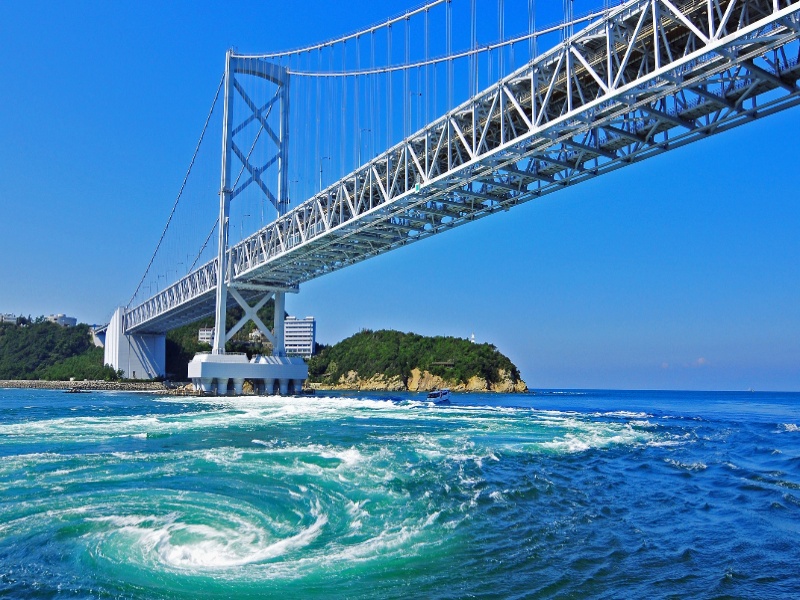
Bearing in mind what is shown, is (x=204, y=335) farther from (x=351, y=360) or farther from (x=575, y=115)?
(x=575, y=115)

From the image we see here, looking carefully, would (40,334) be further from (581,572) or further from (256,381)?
(581,572)

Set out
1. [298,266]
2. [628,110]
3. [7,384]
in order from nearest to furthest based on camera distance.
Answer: [628,110] < [298,266] < [7,384]

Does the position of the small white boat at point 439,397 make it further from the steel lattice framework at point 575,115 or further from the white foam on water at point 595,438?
the white foam on water at point 595,438

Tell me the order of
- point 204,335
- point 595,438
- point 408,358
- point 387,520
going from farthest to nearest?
point 204,335
point 408,358
point 595,438
point 387,520

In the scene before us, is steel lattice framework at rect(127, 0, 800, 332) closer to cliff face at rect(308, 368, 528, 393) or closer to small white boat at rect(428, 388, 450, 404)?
small white boat at rect(428, 388, 450, 404)

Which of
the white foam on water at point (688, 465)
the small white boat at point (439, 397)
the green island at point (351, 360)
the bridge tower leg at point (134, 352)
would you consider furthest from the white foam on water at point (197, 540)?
the bridge tower leg at point (134, 352)

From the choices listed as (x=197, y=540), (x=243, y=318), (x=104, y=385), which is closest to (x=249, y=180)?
(x=243, y=318)

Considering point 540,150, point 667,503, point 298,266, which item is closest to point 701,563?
point 667,503
